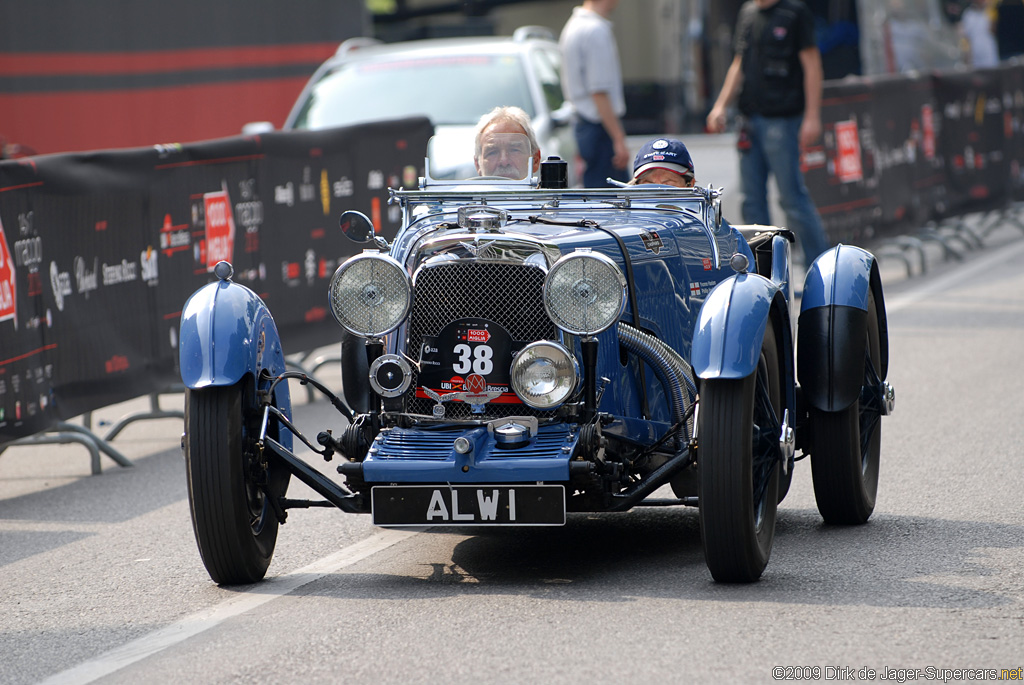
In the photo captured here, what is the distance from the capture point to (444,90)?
13.1 m

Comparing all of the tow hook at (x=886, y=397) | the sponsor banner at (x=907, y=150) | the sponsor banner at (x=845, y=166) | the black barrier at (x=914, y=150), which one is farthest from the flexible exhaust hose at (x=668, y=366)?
the sponsor banner at (x=907, y=150)

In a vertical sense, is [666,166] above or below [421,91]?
below

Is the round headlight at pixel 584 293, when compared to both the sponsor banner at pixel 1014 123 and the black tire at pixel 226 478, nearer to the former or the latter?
the black tire at pixel 226 478

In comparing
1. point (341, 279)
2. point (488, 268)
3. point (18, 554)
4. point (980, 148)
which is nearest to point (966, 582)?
point (488, 268)

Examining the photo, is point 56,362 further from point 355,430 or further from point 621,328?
point 621,328

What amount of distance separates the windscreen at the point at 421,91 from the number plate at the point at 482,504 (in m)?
8.16

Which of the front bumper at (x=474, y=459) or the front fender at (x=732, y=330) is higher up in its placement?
the front fender at (x=732, y=330)

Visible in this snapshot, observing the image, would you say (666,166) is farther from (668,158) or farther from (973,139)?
(973,139)

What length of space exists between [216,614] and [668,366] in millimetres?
Result: 1736

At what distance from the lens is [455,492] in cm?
492

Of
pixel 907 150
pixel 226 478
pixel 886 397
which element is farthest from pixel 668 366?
pixel 907 150

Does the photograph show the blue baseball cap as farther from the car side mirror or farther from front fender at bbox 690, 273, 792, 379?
front fender at bbox 690, 273, 792, 379

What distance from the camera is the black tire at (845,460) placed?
18.7 feet

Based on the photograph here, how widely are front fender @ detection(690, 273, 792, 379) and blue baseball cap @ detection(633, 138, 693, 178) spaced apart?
1.38 m
